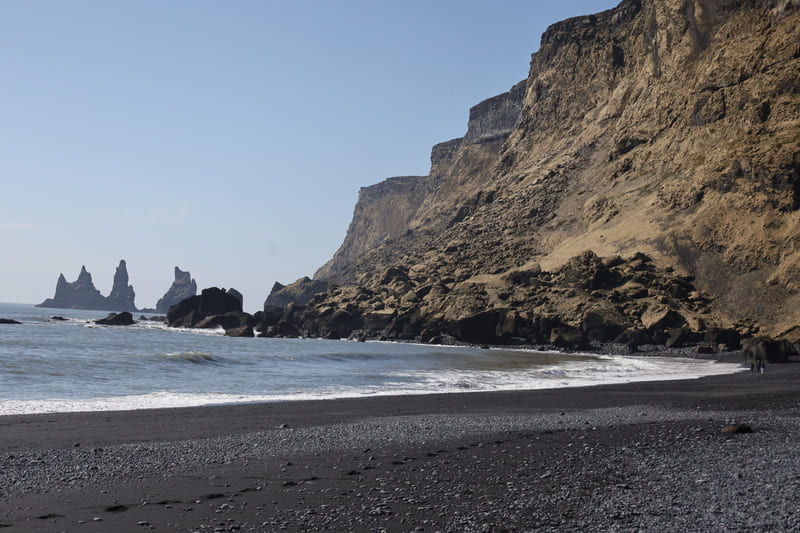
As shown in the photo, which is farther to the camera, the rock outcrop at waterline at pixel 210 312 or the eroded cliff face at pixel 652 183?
the rock outcrop at waterline at pixel 210 312

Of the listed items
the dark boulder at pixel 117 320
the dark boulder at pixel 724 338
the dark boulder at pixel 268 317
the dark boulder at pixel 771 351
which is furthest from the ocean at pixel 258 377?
the dark boulder at pixel 117 320

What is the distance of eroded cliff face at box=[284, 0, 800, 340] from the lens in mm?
71250

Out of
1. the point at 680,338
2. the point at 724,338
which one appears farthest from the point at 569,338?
the point at 724,338

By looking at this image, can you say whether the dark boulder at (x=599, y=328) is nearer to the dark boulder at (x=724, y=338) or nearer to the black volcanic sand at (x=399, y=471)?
the dark boulder at (x=724, y=338)

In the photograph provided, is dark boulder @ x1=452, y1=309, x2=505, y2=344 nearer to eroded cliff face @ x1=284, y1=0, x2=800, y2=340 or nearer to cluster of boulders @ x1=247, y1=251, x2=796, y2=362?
cluster of boulders @ x1=247, y1=251, x2=796, y2=362

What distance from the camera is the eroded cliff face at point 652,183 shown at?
234 ft

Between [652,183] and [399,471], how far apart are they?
89.7m

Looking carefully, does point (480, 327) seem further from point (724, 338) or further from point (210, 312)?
point (210, 312)

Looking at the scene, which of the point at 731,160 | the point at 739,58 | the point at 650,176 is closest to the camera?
the point at 731,160

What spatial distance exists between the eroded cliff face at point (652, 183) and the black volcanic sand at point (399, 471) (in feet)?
169

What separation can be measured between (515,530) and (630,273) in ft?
239

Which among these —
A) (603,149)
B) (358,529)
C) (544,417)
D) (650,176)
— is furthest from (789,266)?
(358,529)

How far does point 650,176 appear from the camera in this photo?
92438 millimetres

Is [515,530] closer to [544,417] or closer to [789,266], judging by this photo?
[544,417]
